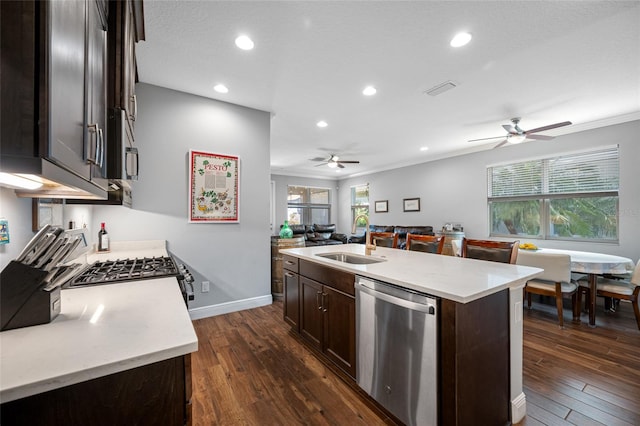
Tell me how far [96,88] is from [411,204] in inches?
272

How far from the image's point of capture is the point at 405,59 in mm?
2455

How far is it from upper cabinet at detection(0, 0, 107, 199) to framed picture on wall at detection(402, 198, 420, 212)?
688cm

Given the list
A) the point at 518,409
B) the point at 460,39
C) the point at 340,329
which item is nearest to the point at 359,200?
the point at 460,39

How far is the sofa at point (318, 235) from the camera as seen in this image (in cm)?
781

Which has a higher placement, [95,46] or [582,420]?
[95,46]

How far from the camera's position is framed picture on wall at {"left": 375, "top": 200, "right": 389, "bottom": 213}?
7.73m

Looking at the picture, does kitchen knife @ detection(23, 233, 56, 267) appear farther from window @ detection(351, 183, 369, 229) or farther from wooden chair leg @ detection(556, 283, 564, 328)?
window @ detection(351, 183, 369, 229)

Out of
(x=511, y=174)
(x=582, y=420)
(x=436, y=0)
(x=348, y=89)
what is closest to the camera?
(x=582, y=420)

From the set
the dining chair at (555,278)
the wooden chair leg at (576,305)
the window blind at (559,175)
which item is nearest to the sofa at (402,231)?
the window blind at (559,175)

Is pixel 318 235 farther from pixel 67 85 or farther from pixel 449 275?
pixel 67 85

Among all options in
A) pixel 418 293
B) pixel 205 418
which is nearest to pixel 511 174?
pixel 418 293

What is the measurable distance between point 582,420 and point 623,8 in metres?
2.79

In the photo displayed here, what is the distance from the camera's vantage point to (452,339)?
4.22 feet

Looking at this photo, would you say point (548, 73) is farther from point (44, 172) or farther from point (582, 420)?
point (44, 172)
